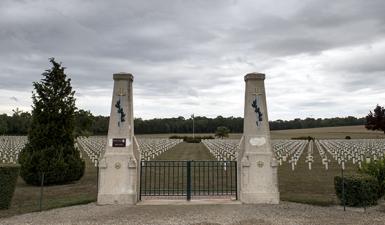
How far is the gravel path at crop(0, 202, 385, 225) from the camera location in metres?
8.72

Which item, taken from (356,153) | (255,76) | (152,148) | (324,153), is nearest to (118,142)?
(255,76)

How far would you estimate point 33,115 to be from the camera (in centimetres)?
1574

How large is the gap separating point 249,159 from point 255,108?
1.63 meters

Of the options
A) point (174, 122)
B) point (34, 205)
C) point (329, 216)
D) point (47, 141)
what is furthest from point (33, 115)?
point (174, 122)

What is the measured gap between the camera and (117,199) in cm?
1105

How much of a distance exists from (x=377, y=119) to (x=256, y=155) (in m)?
48.7

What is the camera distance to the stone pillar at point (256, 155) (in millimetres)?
11164

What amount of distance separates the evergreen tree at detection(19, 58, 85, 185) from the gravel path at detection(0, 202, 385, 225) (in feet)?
16.7

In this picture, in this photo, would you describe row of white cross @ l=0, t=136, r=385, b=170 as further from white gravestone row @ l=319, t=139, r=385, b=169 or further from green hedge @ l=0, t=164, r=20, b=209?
green hedge @ l=0, t=164, r=20, b=209

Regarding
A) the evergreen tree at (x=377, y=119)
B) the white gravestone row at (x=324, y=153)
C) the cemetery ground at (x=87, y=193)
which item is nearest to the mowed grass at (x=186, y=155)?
the white gravestone row at (x=324, y=153)

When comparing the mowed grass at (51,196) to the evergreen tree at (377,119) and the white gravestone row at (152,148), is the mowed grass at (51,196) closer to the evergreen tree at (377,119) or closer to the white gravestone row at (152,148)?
the white gravestone row at (152,148)

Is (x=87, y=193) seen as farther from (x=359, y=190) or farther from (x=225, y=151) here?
(x=225, y=151)

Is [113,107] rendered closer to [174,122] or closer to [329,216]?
[329,216]

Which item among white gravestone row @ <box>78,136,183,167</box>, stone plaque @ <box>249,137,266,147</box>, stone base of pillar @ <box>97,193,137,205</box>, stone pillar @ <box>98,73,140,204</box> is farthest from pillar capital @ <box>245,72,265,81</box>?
white gravestone row @ <box>78,136,183,167</box>
